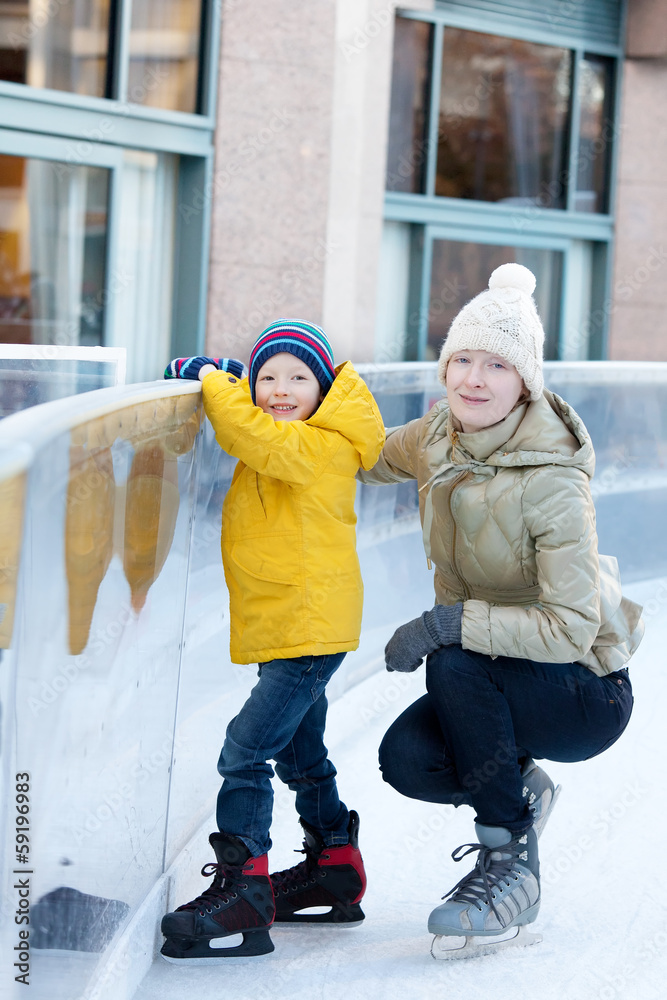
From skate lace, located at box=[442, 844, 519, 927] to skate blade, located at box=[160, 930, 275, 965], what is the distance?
38 centimetres

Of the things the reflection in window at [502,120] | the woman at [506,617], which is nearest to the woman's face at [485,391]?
the woman at [506,617]

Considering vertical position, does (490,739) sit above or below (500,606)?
below

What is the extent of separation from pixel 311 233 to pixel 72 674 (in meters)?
6.24

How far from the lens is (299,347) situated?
2197mm

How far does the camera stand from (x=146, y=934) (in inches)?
81.0

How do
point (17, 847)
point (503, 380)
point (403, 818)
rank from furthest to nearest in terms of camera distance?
1. point (403, 818)
2. point (503, 380)
3. point (17, 847)

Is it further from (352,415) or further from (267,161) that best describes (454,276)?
(352,415)

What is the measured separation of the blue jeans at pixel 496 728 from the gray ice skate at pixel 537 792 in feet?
0.15

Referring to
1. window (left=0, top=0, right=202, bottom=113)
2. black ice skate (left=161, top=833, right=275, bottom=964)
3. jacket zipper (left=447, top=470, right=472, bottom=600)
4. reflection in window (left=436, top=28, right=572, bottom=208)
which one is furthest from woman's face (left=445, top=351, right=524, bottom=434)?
reflection in window (left=436, top=28, right=572, bottom=208)

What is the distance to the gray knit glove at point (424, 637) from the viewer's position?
7.14ft

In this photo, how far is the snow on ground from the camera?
2080 mm

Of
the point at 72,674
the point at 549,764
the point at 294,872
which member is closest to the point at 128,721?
the point at 72,674

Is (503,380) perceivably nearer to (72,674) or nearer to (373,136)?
(72,674)

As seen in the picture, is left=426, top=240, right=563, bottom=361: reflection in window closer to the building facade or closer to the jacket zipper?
the building facade
